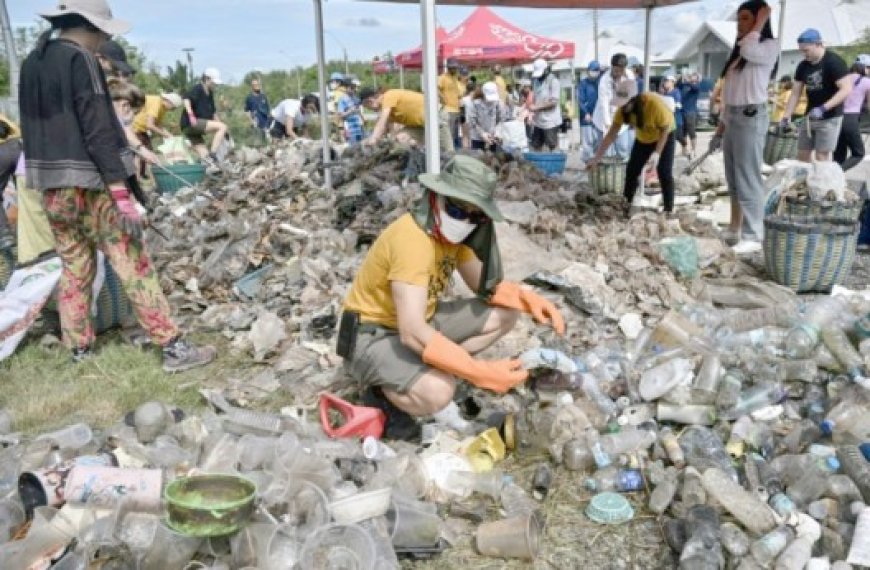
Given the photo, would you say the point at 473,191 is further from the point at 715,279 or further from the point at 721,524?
the point at 715,279

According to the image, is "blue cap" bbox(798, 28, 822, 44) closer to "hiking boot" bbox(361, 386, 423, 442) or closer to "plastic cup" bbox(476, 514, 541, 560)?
"hiking boot" bbox(361, 386, 423, 442)

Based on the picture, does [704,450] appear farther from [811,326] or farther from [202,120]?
[202,120]

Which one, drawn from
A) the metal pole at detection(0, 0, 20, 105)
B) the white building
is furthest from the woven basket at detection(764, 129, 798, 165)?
the white building

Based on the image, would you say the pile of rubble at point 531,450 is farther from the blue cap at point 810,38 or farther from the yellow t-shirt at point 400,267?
the blue cap at point 810,38

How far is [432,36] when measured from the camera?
4.54m

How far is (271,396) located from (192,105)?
32.5 ft

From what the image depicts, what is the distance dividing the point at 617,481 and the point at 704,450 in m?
0.44

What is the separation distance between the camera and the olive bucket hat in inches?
119

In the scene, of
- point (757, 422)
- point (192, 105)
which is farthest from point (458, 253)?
point (192, 105)

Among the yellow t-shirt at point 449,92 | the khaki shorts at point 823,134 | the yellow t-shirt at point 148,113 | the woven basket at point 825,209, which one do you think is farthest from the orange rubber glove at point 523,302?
the yellow t-shirt at point 449,92

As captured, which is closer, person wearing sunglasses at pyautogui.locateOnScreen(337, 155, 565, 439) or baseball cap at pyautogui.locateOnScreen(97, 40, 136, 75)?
person wearing sunglasses at pyautogui.locateOnScreen(337, 155, 565, 439)

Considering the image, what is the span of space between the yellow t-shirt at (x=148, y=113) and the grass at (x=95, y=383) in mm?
4955

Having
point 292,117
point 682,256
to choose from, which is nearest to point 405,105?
point 682,256

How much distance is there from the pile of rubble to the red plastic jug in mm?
10
